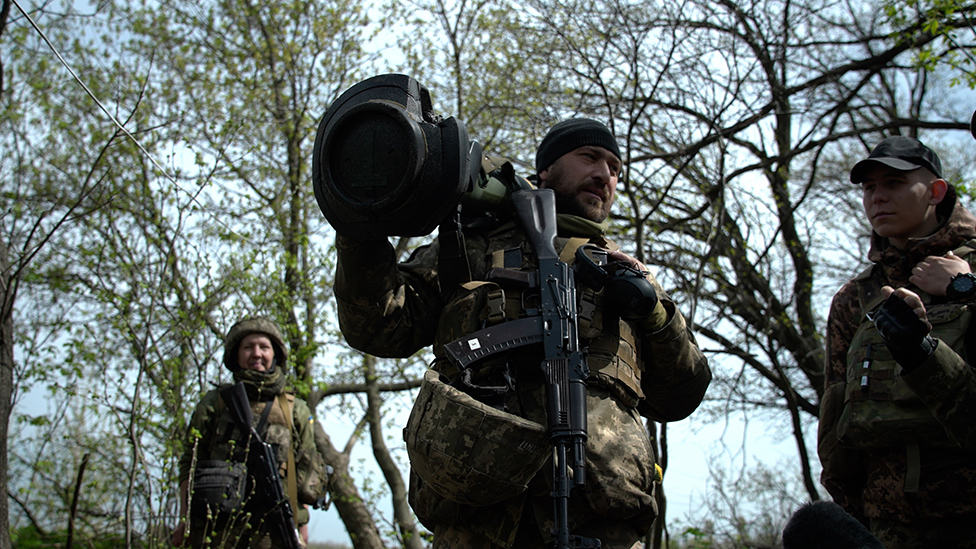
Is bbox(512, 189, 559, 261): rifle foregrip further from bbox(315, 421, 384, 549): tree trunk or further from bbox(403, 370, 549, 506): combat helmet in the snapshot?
bbox(315, 421, 384, 549): tree trunk

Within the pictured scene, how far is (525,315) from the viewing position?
244cm

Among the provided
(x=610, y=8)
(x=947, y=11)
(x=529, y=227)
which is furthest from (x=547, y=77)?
(x=529, y=227)

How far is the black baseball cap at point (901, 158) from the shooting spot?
9.98 feet

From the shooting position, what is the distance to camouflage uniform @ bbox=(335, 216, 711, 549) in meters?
2.23

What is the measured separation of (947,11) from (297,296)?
6.03 metres

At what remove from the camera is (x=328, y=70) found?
410 inches

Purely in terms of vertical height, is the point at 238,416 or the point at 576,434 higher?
the point at 238,416

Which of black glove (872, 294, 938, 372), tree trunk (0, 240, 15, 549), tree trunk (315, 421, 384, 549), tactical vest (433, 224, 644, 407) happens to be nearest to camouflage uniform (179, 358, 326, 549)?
tree trunk (0, 240, 15, 549)

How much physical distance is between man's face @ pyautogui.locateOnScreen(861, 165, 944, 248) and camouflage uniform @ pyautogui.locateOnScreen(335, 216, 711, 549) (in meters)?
1.00

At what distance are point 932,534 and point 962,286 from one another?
85cm

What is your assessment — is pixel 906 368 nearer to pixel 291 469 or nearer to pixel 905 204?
pixel 905 204

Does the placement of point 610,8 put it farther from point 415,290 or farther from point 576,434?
point 576,434

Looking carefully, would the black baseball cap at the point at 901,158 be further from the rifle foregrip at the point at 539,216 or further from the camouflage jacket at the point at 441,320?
the rifle foregrip at the point at 539,216

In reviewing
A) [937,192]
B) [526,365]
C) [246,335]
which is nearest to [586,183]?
[526,365]
